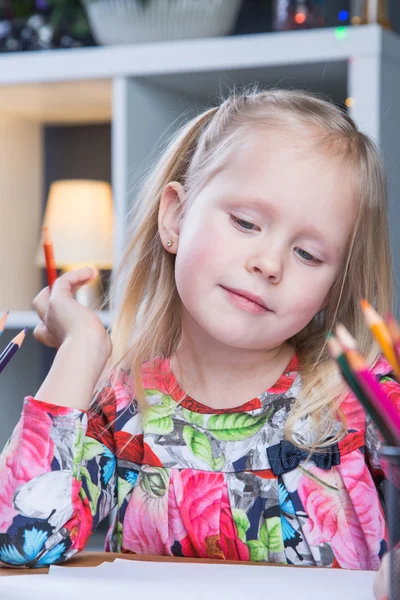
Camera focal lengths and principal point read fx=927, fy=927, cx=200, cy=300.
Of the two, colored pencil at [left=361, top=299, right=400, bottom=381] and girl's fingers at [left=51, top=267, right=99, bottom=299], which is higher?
colored pencil at [left=361, top=299, right=400, bottom=381]

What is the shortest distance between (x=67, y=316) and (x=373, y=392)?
1.68 feet

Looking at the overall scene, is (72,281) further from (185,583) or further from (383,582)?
(383,582)

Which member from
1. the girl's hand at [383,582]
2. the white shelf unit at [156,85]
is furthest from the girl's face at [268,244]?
the white shelf unit at [156,85]

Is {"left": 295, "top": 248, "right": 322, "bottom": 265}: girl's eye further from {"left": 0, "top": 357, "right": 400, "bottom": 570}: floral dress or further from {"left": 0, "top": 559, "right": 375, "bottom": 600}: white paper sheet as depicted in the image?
{"left": 0, "top": 559, "right": 375, "bottom": 600}: white paper sheet

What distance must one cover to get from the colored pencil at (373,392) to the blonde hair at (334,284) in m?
0.41

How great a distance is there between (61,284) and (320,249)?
281mm

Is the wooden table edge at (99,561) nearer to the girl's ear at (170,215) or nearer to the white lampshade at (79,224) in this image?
the girl's ear at (170,215)

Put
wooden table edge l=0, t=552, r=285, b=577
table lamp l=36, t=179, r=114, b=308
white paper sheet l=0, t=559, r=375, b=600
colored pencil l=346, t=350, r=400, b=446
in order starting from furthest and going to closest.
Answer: table lamp l=36, t=179, r=114, b=308
wooden table edge l=0, t=552, r=285, b=577
white paper sheet l=0, t=559, r=375, b=600
colored pencil l=346, t=350, r=400, b=446

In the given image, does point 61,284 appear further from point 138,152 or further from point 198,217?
point 138,152

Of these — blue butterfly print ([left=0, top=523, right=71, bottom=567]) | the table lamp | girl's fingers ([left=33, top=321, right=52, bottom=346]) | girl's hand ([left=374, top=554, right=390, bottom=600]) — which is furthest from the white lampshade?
girl's hand ([left=374, top=554, right=390, bottom=600])

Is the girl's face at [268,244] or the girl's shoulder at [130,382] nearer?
the girl's face at [268,244]

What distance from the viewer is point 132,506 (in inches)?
36.7

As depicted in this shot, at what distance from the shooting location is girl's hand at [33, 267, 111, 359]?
896mm

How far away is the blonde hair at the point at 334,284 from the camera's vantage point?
917 millimetres
